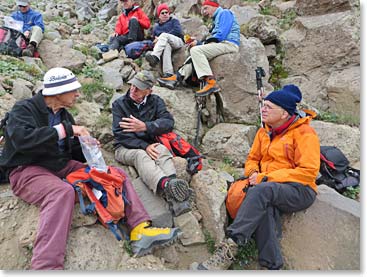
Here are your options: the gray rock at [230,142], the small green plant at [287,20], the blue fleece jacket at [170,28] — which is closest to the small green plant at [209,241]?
the gray rock at [230,142]

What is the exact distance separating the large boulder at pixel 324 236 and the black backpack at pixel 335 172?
46cm

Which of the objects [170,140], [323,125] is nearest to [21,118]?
[170,140]

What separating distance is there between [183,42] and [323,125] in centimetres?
470

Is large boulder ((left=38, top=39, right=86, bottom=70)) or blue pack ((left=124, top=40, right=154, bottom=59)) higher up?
large boulder ((left=38, top=39, right=86, bottom=70))

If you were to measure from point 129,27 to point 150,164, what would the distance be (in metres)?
7.16

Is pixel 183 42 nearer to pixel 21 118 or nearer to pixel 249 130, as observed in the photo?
pixel 249 130

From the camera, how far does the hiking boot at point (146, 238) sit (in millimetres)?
4273

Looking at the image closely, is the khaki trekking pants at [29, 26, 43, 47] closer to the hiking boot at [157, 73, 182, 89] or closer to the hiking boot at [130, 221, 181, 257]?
the hiking boot at [157, 73, 182, 89]

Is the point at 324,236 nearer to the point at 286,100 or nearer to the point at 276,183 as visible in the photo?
the point at 276,183

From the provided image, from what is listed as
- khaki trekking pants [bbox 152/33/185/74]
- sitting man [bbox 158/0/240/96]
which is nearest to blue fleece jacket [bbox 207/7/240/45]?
sitting man [bbox 158/0/240/96]

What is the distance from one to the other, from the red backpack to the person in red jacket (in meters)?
7.36

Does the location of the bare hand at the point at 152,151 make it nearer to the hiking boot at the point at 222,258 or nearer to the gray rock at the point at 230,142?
the hiking boot at the point at 222,258

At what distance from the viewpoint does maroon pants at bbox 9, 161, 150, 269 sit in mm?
3613

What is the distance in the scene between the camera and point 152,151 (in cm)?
530
